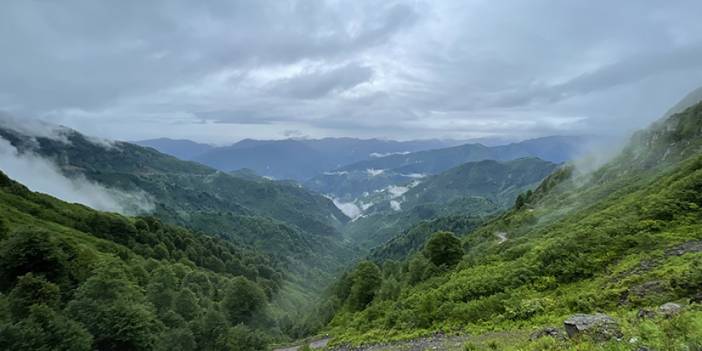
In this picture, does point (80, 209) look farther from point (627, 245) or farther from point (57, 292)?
point (627, 245)

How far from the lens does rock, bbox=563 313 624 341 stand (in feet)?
50.3

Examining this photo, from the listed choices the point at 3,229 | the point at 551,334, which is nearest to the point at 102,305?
the point at 551,334

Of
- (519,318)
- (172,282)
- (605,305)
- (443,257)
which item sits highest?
(605,305)

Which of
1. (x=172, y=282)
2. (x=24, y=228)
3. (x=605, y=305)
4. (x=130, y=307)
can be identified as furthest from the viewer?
(x=172, y=282)

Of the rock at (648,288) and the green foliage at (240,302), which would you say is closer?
the rock at (648,288)

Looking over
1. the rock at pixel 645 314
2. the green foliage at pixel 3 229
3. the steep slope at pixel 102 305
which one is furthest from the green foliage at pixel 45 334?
the green foliage at pixel 3 229

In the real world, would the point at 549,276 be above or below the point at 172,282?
above

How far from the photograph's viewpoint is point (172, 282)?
82375 millimetres

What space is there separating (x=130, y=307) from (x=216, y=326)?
14.4 meters

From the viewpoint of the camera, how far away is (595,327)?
16.0m

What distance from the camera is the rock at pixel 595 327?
1532 centimetres

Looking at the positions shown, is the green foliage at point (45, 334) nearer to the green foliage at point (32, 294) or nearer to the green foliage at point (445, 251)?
the green foliage at point (32, 294)

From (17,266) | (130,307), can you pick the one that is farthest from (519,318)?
(17,266)

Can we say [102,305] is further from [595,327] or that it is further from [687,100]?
[687,100]
